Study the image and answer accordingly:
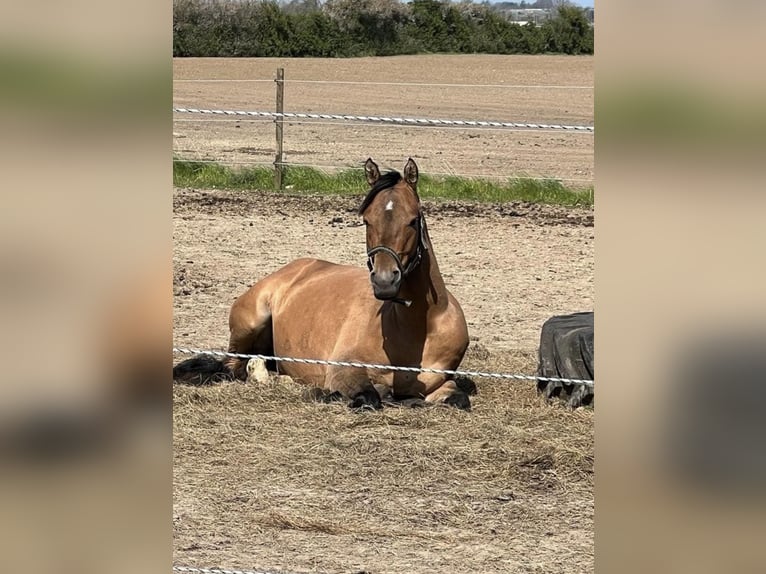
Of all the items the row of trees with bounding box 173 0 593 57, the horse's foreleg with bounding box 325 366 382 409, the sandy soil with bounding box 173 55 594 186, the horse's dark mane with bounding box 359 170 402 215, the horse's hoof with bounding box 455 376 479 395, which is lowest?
the horse's hoof with bounding box 455 376 479 395

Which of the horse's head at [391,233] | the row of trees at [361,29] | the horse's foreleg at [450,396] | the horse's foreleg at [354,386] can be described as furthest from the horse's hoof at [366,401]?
the row of trees at [361,29]

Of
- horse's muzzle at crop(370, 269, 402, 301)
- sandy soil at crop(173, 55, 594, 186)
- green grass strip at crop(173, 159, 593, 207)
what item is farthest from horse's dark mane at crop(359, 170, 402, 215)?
green grass strip at crop(173, 159, 593, 207)

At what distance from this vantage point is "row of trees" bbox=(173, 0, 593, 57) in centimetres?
3559

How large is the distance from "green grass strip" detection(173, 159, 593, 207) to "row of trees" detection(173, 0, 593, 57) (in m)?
21.8

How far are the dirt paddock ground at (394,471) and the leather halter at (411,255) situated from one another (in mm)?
695

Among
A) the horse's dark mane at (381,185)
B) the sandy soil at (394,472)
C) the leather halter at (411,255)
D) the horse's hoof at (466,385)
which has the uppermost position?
the horse's dark mane at (381,185)

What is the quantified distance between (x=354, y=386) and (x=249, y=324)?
4.34 ft

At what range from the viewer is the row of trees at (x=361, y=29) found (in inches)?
1401

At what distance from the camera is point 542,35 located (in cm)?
3844

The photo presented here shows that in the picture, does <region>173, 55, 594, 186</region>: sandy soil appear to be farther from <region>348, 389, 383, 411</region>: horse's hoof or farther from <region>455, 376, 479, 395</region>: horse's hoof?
<region>348, 389, 383, 411</region>: horse's hoof

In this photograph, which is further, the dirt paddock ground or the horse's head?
the horse's head

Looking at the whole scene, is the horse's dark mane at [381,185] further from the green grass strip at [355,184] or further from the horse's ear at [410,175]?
the green grass strip at [355,184]
